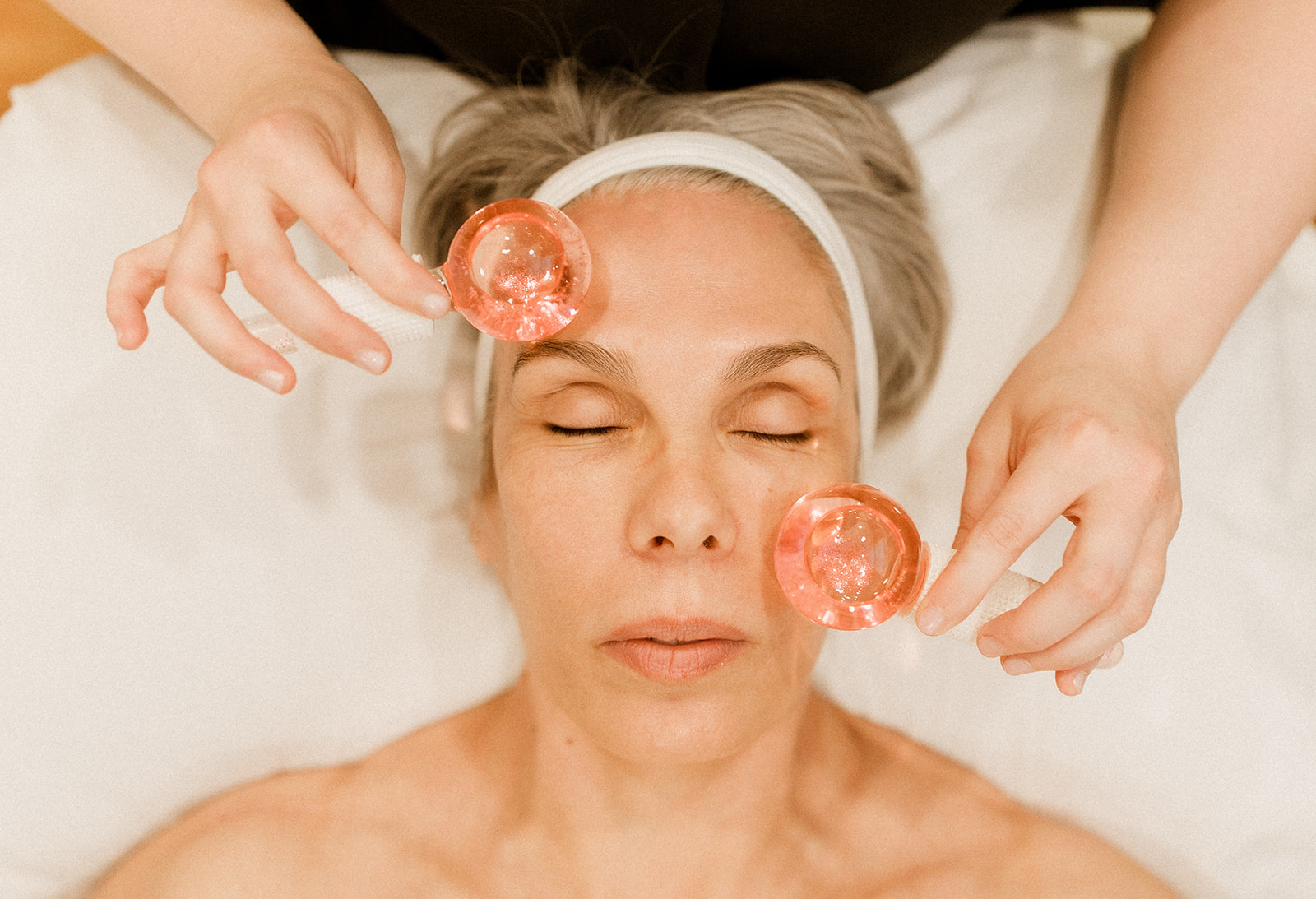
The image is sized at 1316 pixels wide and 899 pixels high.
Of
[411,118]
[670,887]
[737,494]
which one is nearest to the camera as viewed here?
[737,494]

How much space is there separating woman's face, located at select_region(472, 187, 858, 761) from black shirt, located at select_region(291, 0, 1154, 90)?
1.10ft

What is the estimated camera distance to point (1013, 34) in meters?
1.81

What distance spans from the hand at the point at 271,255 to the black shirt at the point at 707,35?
1.61ft

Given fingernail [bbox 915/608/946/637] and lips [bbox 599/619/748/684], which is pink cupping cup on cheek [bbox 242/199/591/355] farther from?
fingernail [bbox 915/608/946/637]

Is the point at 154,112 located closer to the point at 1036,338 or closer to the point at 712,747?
the point at 712,747

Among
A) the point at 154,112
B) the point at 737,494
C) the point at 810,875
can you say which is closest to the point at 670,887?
the point at 810,875

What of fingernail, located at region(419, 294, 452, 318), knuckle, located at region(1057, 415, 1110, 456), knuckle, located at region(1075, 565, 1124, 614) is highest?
fingernail, located at region(419, 294, 452, 318)

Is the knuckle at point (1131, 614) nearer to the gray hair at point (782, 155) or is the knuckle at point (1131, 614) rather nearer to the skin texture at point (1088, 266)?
the skin texture at point (1088, 266)

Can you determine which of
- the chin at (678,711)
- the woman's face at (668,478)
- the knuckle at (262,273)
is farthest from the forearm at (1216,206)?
the knuckle at (262,273)

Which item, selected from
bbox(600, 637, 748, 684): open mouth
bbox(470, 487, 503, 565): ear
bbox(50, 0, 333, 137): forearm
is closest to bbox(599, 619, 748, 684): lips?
bbox(600, 637, 748, 684): open mouth

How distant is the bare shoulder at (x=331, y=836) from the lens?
147cm

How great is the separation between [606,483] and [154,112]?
107 centimetres

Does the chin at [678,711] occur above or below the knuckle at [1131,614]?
below

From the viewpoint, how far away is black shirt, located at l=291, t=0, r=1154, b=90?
57.1 inches
